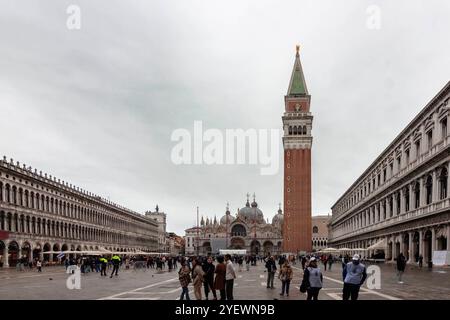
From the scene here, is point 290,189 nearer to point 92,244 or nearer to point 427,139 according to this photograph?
point 92,244

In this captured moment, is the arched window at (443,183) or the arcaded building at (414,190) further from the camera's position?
the arcaded building at (414,190)

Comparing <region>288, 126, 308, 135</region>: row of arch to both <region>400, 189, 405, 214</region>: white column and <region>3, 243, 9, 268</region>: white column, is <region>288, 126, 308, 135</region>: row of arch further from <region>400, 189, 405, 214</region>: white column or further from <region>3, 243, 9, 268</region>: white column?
<region>3, 243, 9, 268</region>: white column

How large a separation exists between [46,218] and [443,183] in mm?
54129

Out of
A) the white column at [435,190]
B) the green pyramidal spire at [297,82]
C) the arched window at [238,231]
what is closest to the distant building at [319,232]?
the arched window at [238,231]

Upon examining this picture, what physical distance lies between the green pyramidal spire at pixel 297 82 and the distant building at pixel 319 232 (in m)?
65.5

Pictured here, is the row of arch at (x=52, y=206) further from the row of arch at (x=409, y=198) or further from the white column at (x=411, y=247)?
the white column at (x=411, y=247)

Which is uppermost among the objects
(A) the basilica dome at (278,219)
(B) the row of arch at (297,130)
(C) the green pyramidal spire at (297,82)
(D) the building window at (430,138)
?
(C) the green pyramidal spire at (297,82)

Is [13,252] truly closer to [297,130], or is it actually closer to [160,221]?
[297,130]

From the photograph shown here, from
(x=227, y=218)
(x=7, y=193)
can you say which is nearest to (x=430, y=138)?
(x=7, y=193)

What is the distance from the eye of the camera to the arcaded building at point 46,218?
5966 cm

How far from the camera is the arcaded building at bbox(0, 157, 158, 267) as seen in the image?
5966 cm

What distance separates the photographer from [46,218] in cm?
7150
